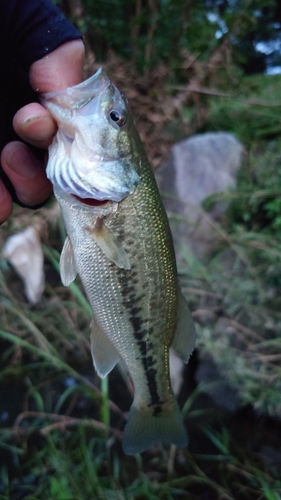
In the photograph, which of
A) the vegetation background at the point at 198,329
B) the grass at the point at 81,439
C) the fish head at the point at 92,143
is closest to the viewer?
the fish head at the point at 92,143

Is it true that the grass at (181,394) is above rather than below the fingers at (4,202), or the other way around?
below

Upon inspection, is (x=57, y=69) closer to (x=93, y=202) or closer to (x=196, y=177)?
(x=93, y=202)

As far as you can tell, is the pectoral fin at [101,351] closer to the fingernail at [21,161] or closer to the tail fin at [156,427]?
the tail fin at [156,427]

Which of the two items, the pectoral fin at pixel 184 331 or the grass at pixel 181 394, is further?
the grass at pixel 181 394

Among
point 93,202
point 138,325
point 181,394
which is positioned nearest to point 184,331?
point 138,325

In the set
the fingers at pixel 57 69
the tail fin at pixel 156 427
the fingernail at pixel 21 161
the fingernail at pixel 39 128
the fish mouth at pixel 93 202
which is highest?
the fingers at pixel 57 69

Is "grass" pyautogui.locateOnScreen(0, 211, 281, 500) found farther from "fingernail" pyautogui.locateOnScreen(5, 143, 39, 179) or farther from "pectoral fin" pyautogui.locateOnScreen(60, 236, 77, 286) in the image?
"fingernail" pyautogui.locateOnScreen(5, 143, 39, 179)

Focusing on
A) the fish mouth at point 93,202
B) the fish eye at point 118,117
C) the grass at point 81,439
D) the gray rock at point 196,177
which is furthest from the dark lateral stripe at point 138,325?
the gray rock at point 196,177

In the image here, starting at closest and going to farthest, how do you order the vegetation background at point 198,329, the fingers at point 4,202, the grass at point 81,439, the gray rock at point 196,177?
the fingers at point 4,202, the grass at point 81,439, the vegetation background at point 198,329, the gray rock at point 196,177
